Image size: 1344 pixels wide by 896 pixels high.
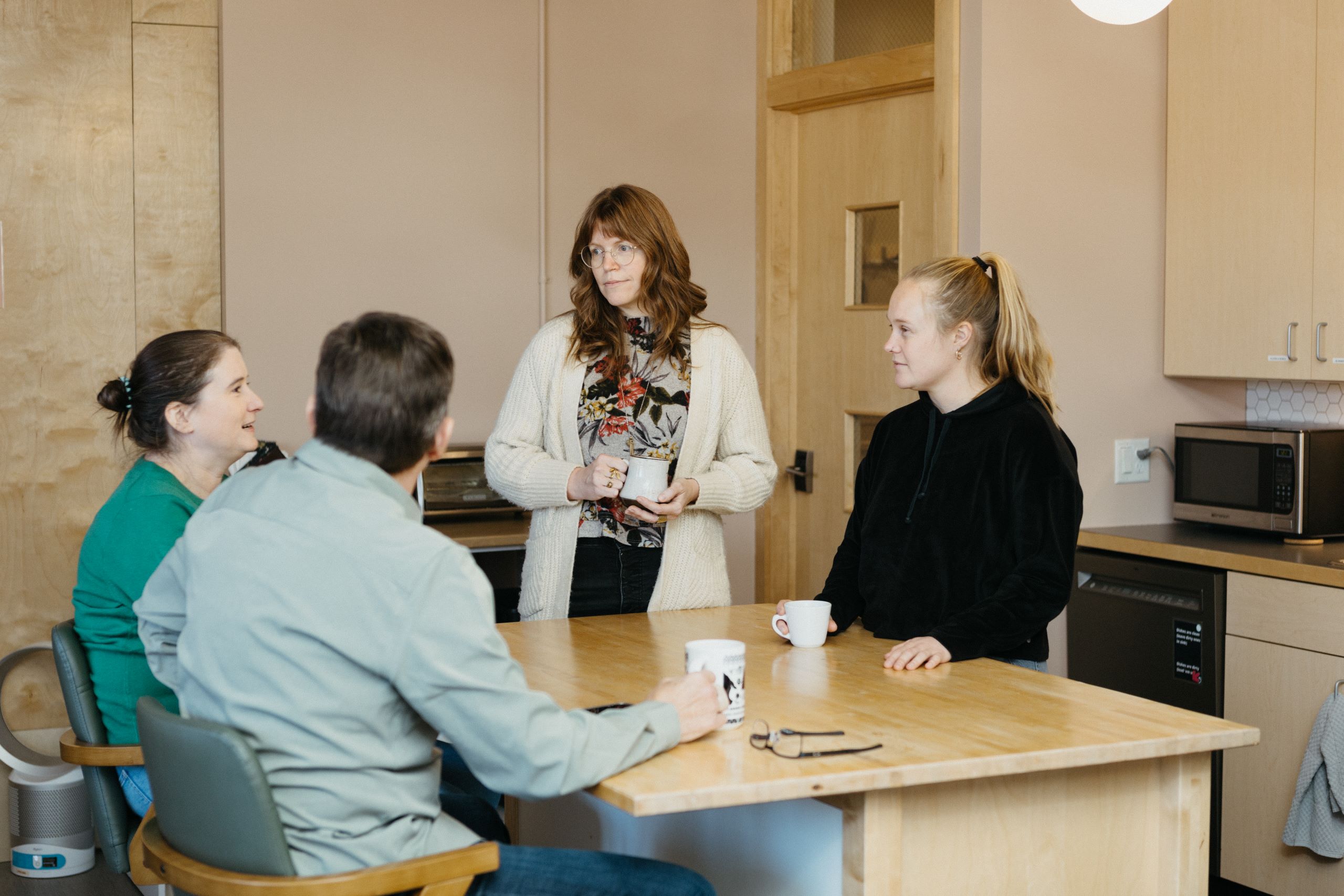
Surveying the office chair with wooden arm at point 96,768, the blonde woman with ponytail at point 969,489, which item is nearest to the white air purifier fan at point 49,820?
the office chair with wooden arm at point 96,768

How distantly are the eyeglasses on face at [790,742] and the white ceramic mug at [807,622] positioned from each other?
457mm

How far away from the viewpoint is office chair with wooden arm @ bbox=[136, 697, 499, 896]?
1.34 meters

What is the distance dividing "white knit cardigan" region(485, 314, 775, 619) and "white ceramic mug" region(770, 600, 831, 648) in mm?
418

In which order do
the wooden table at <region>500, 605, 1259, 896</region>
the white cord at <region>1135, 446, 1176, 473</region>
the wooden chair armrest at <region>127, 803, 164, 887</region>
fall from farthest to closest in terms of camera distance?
the white cord at <region>1135, 446, 1176, 473</region> → the wooden chair armrest at <region>127, 803, 164, 887</region> → the wooden table at <region>500, 605, 1259, 896</region>

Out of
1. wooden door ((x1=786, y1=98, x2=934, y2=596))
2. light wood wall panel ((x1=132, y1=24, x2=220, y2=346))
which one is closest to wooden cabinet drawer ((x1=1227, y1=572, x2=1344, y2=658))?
wooden door ((x1=786, y1=98, x2=934, y2=596))

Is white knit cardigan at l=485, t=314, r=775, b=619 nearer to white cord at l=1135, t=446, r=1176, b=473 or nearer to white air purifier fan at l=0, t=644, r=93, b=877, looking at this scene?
white cord at l=1135, t=446, r=1176, b=473

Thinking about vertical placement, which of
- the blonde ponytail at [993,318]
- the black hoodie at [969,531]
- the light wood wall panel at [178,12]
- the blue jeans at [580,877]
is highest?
the light wood wall panel at [178,12]

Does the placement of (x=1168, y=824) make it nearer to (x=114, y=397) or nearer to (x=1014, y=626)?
(x=1014, y=626)

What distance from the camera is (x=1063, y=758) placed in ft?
5.05

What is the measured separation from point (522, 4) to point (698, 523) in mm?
2351

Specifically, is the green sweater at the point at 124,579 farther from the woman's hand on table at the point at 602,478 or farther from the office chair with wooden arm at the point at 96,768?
the woman's hand on table at the point at 602,478

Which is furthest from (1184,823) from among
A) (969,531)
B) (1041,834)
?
(969,531)

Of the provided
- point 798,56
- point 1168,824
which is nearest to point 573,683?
point 1168,824

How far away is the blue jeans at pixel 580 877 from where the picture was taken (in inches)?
60.9
